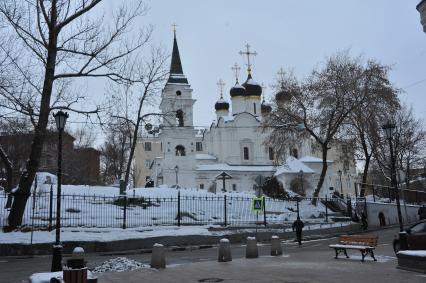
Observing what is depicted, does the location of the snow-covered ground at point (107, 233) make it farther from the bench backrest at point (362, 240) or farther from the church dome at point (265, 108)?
the church dome at point (265, 108)

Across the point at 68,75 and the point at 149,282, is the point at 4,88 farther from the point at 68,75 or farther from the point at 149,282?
the point at 149,282

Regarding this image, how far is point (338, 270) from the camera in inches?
504

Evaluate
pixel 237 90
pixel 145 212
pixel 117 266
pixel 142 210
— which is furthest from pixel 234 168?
pixel 117 266

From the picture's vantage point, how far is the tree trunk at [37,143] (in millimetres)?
20906

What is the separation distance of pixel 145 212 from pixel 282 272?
15684 millimetres

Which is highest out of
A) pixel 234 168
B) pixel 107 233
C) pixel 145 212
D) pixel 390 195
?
pixel 234 168

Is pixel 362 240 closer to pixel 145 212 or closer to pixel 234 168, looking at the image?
pixel 145 212

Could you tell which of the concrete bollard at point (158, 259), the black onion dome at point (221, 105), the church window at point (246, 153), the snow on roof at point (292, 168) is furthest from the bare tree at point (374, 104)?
the black onion dome at point (221, 105)

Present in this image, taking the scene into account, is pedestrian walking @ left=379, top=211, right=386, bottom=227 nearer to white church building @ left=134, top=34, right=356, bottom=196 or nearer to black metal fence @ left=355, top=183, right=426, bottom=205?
black metal fence @ left=355, top=183, right=426, bottom=205

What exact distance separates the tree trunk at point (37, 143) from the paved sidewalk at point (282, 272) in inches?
388

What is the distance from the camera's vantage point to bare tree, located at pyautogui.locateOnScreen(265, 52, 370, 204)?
38500mm

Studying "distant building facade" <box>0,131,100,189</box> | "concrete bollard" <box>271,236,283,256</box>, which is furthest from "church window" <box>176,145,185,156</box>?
"concrete bollard" <box>271,236,283,256</box>

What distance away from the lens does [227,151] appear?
71188mm

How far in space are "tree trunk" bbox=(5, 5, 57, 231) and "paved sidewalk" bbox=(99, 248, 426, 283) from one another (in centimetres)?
986
